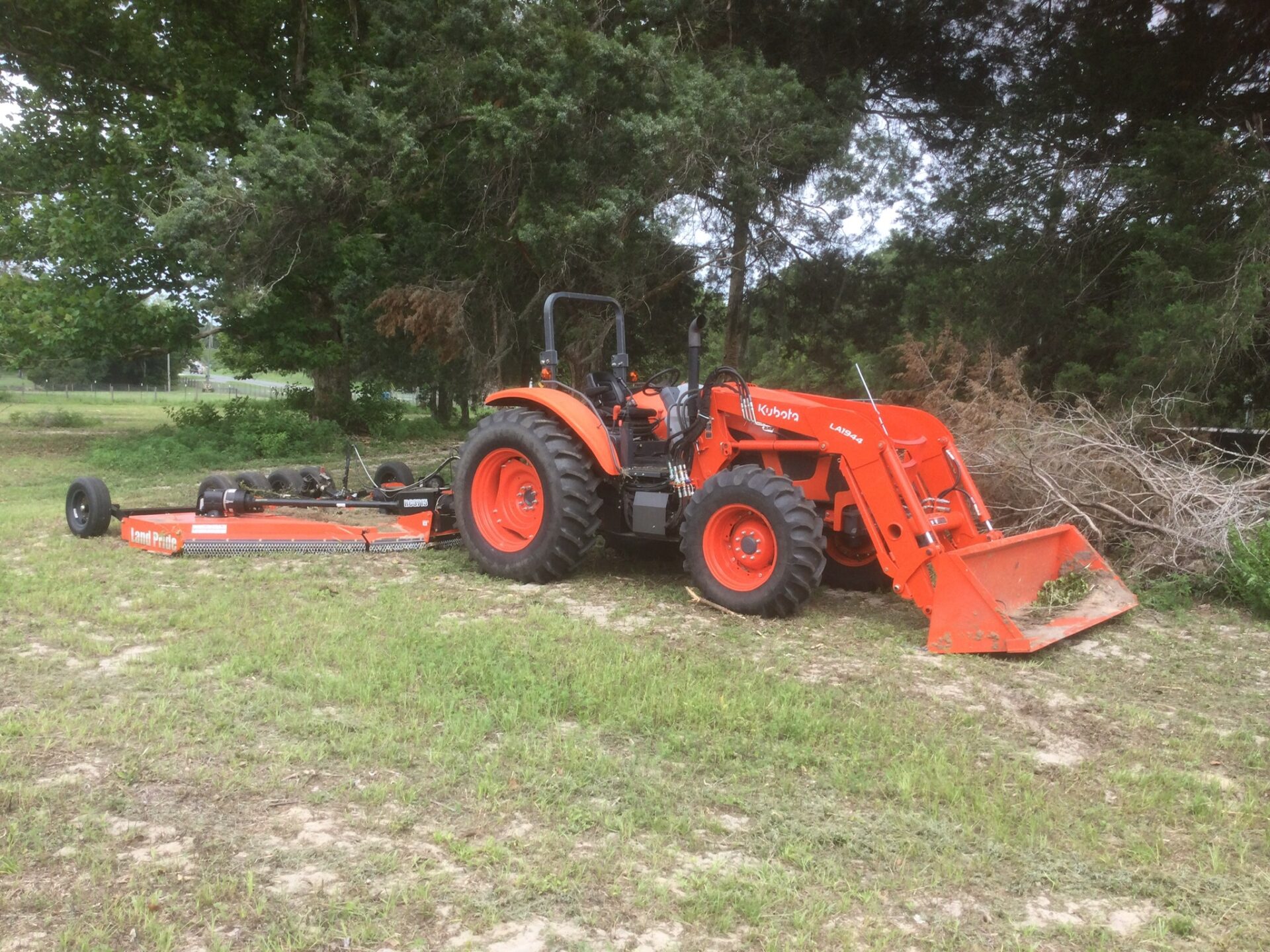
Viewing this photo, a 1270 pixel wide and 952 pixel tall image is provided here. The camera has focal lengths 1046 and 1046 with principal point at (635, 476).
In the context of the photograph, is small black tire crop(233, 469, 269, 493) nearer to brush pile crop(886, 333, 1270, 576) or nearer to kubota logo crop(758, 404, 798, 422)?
kubota logo crop(758, 404, 798, 422)

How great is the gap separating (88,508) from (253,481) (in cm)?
137

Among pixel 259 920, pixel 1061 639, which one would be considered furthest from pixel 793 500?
pixel 259 920

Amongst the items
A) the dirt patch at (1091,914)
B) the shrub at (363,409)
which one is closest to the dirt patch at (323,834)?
the dirt patch at (1091,914)

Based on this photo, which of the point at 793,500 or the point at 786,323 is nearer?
the point at 793,500

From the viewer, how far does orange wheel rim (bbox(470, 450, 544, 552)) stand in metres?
7.80

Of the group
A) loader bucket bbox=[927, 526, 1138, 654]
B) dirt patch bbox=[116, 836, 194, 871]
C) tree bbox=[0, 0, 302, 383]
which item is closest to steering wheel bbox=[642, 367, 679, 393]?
loader bucket bbox=[927, 526, 1138, 654]

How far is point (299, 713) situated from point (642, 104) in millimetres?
8948

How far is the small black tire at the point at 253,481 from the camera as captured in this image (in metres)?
9.09

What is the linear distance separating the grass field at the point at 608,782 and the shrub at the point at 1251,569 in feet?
1.65

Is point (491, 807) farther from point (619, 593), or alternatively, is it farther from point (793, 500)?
point (619, 593)

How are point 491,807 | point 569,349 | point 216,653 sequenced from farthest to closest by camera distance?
point 569,349 < point 216,653 < point 491,807

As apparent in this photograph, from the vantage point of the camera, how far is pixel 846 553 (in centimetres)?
729

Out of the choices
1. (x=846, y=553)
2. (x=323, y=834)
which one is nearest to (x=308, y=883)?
(x=323, y=834)

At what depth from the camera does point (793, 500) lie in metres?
6.17
